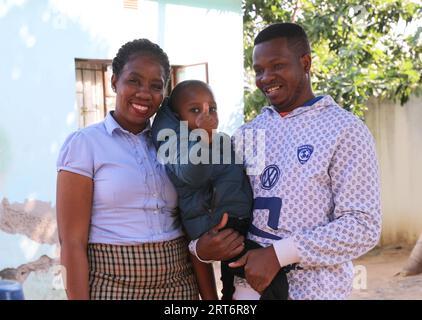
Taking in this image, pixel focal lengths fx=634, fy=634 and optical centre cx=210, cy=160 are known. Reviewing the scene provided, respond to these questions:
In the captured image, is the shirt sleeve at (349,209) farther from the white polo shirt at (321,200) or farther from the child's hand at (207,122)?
the child's hand at (207,122)

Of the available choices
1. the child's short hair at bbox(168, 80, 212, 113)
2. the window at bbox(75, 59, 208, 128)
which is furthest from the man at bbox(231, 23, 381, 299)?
the window at bbox(75, 59, 208, 128)

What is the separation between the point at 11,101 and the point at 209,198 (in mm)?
3284

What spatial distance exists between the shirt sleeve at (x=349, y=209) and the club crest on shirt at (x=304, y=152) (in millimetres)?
78

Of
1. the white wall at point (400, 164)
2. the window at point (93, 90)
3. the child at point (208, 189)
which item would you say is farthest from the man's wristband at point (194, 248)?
the white wall at point (400, 164)

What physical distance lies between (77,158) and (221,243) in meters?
0.54

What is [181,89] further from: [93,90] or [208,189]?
[93,90]

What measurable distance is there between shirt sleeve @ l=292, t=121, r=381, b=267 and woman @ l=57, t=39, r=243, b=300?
0.86 ft

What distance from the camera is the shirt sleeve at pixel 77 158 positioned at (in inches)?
81.0

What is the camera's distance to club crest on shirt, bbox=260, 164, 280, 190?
206cm

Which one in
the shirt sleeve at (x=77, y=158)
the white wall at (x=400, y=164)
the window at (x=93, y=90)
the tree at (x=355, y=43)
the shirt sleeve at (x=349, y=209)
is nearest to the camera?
the shirt sleeve at (x=349, y=209)

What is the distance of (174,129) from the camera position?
2.17m

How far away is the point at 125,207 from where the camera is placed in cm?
211

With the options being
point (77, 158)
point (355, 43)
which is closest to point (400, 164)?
point (355, 43)
